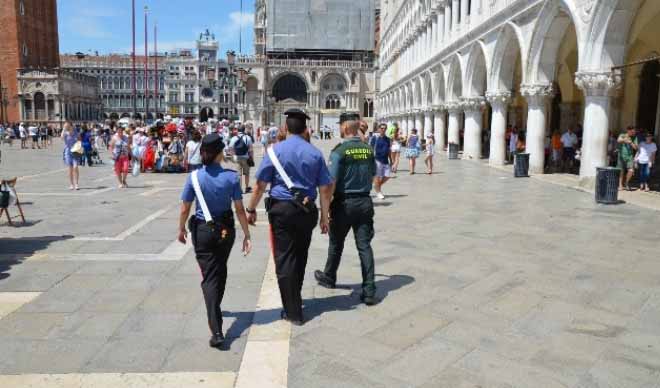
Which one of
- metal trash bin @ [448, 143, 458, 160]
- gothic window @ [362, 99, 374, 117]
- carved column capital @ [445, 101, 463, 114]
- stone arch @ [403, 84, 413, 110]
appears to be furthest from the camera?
gothic window @ [362, 99, 374, 117]

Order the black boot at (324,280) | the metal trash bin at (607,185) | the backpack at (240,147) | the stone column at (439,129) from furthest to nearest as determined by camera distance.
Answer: the stone column at (439,129), the backpack at (240,147), the metal trash bin at (607,185), the black boot at (324,280)

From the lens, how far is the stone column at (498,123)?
19094mm

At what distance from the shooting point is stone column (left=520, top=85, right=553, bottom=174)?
1606cm

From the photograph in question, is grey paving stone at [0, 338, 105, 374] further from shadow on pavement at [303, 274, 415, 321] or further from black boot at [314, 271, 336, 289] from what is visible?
black boot at [314, 271, 336, 289]

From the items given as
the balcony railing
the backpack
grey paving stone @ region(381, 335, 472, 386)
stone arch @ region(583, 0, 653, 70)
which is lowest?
grey paving stone @ region(381, 335, 472, 386)

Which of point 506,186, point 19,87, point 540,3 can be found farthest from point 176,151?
point 19,87

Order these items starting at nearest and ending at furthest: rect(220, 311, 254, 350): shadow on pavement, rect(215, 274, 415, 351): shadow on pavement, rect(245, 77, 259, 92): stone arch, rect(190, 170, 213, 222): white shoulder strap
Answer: rect(190, 170, 213, 222): white shoulder strap
rect(220, 311, 254, 350): shadow on pavement
rect(215, 274, 415, 351): shadow on pavement
rect(245, 77, 259, 92): stone arch

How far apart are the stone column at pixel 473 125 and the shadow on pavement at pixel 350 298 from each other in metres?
18.1

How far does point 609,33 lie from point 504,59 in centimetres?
691

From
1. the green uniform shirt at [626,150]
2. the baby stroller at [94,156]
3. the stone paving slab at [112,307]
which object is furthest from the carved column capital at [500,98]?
the baby stroller at [94,156]

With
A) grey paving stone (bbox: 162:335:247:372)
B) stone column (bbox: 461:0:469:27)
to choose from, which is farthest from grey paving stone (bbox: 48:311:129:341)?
stone column (bbox: 461:0:469:27)

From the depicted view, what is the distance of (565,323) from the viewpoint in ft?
14.8

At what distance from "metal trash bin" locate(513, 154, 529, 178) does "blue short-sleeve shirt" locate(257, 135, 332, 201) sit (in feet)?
41.6

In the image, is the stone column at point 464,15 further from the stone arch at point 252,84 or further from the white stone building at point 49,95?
the stone arch at point 252,84
